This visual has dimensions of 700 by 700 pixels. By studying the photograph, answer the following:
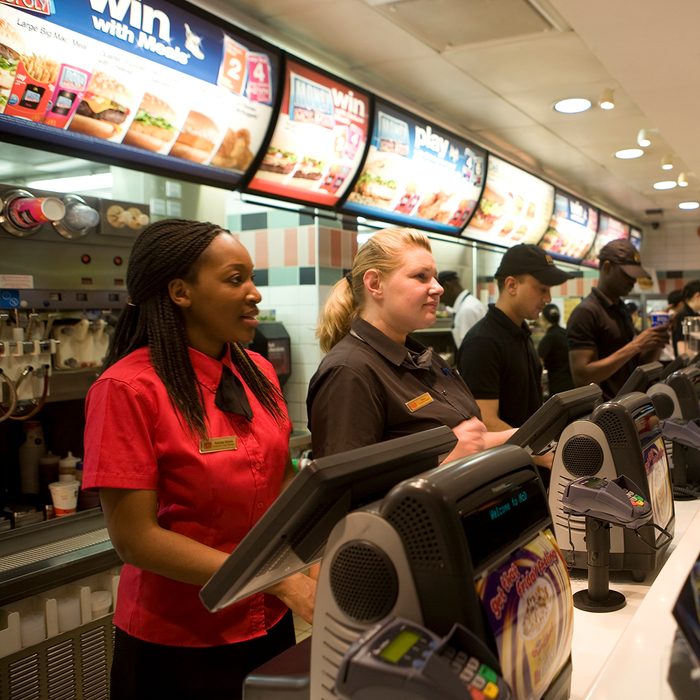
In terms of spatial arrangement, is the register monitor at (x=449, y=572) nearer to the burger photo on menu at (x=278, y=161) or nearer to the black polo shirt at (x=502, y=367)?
the black polo shirt at (x=502, y=367)

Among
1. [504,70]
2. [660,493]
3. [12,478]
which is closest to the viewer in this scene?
[660,493]

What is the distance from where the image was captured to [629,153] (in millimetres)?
6719

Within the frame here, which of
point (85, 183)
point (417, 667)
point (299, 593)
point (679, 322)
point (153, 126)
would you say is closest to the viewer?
point (417, 667)

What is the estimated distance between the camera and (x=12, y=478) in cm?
288

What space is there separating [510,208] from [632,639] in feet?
17.3

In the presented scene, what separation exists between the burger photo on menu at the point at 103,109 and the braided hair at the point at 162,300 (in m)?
1.31

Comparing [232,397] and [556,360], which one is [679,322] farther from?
[232,397]

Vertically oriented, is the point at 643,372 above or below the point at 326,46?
below

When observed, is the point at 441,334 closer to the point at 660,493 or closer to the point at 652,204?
the point at 660,493

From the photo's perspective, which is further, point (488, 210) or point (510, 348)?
point (488, 210)

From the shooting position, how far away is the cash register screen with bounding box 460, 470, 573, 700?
984 mm

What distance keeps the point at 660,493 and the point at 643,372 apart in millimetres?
806

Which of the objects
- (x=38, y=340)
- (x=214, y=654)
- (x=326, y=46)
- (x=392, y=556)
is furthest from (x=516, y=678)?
(x=326, y=46)

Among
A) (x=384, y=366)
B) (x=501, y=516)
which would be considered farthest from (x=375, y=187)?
(x=501, y=516)
